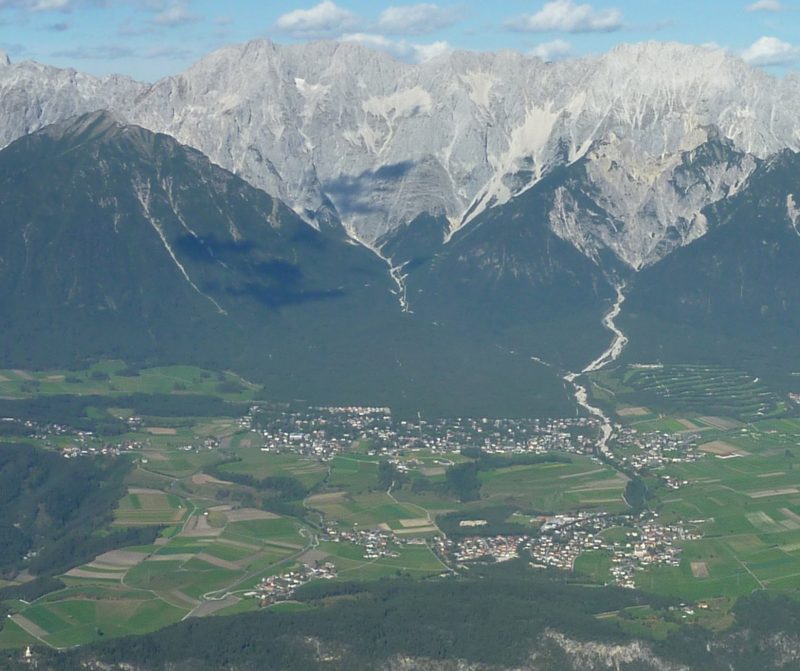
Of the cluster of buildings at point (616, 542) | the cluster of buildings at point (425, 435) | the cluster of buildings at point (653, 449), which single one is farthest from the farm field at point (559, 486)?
the cluster of buildings at point (425, 435)

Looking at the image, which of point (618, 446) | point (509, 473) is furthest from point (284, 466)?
point (618, 446)

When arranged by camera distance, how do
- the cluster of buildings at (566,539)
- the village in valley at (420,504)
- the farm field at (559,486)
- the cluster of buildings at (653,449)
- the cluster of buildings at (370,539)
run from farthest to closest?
the cluster of buildings at (653,449) → the farm field at (559,486) → the cluster of buildings at (370,539) → the cluster of buildings at (566,539) → the village in valley at (420,504)

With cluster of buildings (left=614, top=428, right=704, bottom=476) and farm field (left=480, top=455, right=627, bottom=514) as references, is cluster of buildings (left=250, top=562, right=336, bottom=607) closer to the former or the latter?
farm field (left=480, top=455, right=627, bottom=514)

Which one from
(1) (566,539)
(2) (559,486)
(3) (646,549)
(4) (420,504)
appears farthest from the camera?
(2) (559,486)

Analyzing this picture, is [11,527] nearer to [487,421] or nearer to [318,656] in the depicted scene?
[318,656]

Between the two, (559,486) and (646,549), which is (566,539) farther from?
(559,486)

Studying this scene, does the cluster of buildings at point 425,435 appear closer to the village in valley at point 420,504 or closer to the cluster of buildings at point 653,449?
the village in valley at point 420,504

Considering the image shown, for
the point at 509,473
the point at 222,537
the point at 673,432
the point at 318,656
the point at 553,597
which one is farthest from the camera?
the point at 673,432

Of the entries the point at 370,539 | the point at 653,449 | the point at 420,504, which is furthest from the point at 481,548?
the point at 653,449

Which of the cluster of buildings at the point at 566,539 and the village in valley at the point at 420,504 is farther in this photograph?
the cluster of buildings at the point at 566,539
